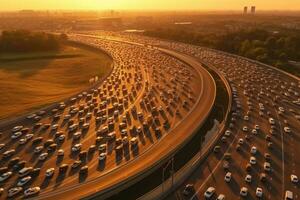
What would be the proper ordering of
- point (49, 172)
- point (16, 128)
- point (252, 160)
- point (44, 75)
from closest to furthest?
point (49, 172) → point (252, 160) → point (16, 128) → point (44, 75)

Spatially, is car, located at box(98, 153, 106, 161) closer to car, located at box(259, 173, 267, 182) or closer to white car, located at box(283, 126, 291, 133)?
car, located at box(259, 173, 267, 182)

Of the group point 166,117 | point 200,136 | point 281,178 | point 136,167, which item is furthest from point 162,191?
point 166,117

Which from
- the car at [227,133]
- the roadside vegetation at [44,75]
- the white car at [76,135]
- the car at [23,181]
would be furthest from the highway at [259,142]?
the roadside vegetation at [44,75]

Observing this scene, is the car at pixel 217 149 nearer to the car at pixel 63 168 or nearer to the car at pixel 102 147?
the car at pixel 102 147

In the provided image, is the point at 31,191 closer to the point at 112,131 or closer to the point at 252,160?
the point at 112,131

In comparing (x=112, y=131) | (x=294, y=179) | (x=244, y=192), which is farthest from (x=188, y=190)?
(x=112, y=131)

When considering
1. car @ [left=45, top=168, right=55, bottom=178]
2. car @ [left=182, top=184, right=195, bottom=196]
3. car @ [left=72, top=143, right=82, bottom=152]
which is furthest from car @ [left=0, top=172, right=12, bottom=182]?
car @ [left=182, top=184, right=195, bottom=196]
